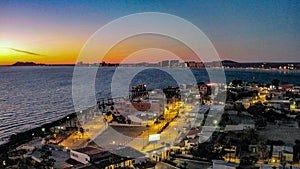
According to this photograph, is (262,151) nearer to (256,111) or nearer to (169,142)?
(169,142)

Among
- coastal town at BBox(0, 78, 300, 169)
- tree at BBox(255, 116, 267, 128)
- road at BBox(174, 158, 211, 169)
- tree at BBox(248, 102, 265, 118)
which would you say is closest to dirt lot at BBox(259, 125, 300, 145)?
coastal town at BBox(0, 78, 300, 169)

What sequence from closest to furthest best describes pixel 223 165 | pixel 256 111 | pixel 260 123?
pixel 223 165 → pixel 260 123 → pixel 256 111

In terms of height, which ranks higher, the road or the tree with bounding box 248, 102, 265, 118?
the tree with bounding box 248, 102, 265, 118

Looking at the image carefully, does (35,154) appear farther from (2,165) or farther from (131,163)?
(131,163)

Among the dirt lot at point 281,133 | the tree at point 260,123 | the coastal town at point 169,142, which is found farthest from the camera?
the tree at point 260,123

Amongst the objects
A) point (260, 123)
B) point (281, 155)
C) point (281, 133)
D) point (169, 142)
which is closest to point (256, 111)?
point (260, 123)

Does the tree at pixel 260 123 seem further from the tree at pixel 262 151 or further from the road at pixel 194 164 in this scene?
the road at pixel 194 164

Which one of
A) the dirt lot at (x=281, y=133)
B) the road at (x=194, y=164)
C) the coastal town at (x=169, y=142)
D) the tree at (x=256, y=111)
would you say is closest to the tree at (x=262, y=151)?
the coastal town at (x=169, y=142)

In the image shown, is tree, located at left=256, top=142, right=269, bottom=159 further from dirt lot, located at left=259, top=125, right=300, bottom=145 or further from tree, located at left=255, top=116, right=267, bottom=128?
tree, located at left=255, top=116, right=267, bottom=128

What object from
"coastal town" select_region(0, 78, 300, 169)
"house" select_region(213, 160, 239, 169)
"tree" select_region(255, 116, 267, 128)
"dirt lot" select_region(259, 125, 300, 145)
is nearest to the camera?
"house" select_region(213, 160, 239, 169)

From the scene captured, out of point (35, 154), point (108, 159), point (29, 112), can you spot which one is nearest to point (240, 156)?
point (108, 159)

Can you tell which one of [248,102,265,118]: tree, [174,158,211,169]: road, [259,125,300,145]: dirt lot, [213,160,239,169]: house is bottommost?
[174,158,211,169]: road
